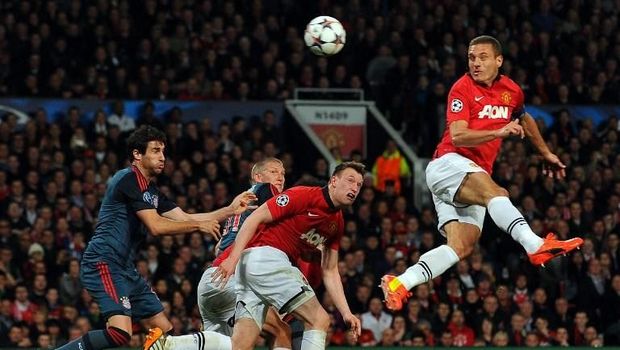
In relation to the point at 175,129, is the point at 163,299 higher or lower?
lower

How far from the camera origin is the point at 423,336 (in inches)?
575

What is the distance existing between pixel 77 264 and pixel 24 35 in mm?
4895

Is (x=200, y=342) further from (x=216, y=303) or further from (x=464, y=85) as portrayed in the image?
(x=464, y=85)

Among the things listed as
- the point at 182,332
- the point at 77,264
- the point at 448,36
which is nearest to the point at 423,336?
the point at 182,332

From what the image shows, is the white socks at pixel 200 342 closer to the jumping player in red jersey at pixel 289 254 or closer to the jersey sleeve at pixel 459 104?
the jumping player in red jersey at pixel 289 254

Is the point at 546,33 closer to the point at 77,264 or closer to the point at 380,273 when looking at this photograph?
the point at 380,273

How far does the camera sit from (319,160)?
680 inches

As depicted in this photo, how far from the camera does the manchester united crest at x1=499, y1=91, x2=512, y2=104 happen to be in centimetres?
954

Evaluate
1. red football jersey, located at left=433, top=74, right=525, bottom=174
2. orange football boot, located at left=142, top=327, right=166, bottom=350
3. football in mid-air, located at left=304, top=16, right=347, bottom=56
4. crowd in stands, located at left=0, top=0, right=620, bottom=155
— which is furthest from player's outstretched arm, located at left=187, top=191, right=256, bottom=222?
crowd in stands, located at left=0, top=0, right=620, bottom=155

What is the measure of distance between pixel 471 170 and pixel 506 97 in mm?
659

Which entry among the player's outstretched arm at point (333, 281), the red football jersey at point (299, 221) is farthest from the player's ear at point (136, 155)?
the player's outstretched arm at point (333, 281)

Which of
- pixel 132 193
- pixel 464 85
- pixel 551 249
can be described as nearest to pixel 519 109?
pixel 464 85

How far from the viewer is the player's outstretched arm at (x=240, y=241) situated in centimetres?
861

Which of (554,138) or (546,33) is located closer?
(554,138)
